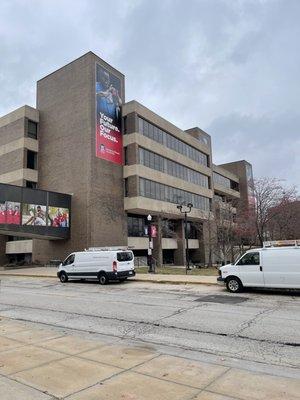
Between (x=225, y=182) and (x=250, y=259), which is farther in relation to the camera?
(x=225, y=182)

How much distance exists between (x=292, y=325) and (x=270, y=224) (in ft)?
107

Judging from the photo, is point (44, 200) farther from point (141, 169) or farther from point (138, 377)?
point (138, 377)

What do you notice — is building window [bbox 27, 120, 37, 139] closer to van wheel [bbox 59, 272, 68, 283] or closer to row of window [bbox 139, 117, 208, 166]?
row of window [bbox 139, 117, 208, 166]

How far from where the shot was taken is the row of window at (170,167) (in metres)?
48.7

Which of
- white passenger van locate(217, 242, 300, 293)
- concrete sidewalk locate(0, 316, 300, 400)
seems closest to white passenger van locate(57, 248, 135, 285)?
white passenger van locate(217, 242, 300, 293)

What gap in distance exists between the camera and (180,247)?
5762cm

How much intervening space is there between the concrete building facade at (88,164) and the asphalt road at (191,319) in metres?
25.8

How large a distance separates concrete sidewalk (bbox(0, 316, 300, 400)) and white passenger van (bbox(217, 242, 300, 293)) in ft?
33.1

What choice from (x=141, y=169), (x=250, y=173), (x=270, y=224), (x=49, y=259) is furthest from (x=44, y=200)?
(x=250, y=173)

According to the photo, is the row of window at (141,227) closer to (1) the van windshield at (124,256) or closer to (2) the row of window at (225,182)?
(2) the row of window at (225,182)

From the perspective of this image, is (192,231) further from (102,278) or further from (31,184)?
(102,278)

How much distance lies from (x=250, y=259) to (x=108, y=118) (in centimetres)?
3262

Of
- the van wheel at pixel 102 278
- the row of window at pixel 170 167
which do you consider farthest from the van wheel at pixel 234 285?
the row of window at pixel 170 167

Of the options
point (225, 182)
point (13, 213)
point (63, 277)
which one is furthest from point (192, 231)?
point (63, 277)
